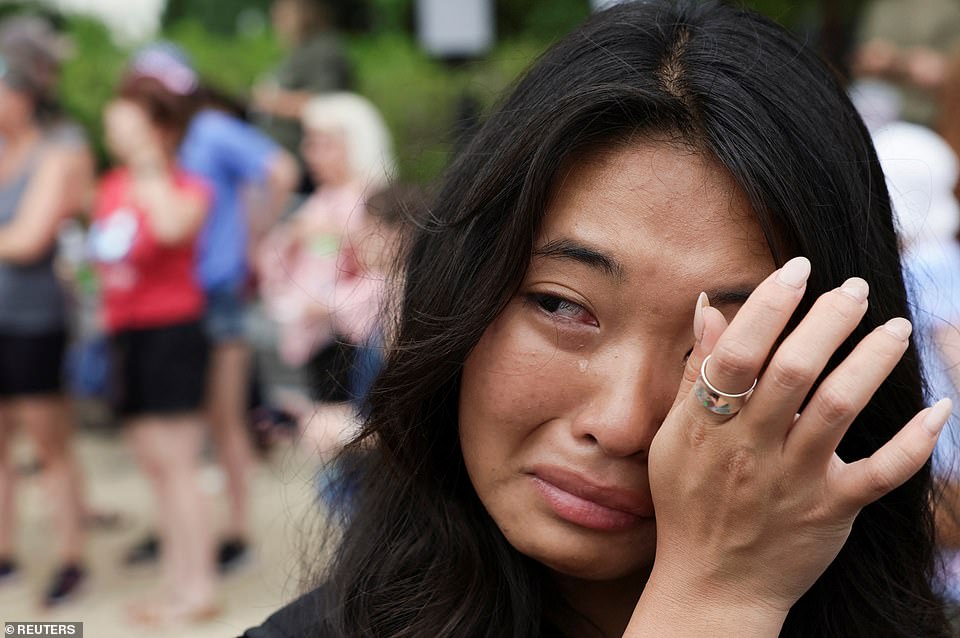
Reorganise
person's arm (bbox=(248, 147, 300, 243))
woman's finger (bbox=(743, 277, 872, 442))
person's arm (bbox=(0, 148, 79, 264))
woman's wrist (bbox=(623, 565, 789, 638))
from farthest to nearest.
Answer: person's arm (bbox=(248, 147, 300, 243)) < person's arm (bbox=(0, 148, 79, 264)) < woman's wrist (bbox=(623, 565, 789, 638)) < woman's finger (bbox=(743, 277, 872, 442))

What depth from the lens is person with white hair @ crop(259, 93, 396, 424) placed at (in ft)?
14.8

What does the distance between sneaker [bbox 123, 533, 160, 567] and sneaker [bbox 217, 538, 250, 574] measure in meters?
0.38

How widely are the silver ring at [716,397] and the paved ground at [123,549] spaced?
8.36 ft

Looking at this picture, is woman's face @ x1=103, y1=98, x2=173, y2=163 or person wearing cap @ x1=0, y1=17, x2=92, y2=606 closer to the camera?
woman's face @ x1=103, y1=98, x2=173, y2=163

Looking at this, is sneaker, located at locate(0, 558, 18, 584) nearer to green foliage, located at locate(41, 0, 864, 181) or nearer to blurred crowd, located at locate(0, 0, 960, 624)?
blurred crowd, located at locate(0, 0, 960, 624)

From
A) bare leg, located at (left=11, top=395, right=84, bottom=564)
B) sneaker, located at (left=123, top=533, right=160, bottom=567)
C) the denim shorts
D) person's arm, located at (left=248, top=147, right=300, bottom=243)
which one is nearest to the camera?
bare leg, located at (left=11, top=395, right=84, bottom=564)

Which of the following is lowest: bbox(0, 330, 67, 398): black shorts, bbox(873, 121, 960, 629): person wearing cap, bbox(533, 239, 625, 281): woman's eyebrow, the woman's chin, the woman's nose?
bbox(0, 330, 67, 398): black shorts

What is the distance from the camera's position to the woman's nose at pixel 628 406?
4.20 feet

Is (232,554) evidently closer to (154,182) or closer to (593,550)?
(154,182)

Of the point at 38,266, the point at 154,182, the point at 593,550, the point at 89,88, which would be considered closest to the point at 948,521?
the point at 593,550

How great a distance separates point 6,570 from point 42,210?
177 centimetres

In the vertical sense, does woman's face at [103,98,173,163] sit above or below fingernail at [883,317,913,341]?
below

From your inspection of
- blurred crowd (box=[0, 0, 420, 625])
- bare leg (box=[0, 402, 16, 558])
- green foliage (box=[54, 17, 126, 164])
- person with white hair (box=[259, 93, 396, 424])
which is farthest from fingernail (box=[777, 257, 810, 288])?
green foliage (box=[54, 17, 126, 164])

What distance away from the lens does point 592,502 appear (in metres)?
1.33
